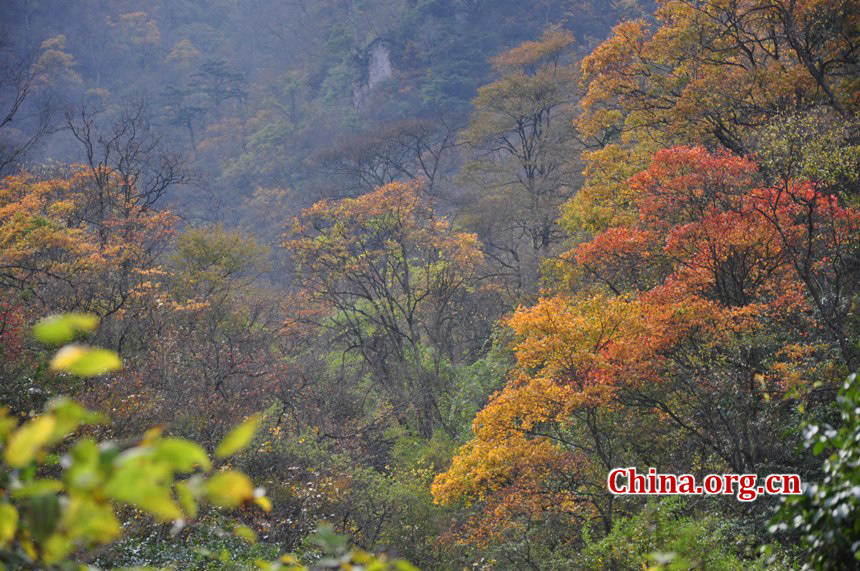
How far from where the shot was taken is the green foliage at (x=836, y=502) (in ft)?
6.58

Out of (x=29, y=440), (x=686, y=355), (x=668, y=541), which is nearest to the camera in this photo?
(x=29, y=440)

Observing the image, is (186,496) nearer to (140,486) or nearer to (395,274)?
(140,486)

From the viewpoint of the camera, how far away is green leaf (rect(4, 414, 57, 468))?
2.85ft

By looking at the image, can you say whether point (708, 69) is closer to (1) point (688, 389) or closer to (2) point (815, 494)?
(1) point (688, 389)

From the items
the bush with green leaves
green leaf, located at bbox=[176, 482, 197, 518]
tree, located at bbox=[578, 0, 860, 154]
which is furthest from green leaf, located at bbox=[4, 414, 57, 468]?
tree, located at bbox=[578, 0, 860, 154]

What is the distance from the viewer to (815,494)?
7.20 ft

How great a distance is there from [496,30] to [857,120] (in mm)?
34993

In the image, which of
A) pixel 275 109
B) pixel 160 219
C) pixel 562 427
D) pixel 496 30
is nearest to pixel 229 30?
pixel 275 109

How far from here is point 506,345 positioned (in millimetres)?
17469

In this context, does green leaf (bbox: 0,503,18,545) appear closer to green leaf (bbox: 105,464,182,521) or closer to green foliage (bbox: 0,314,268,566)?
green foliage (bbox: 0,314,268,566)

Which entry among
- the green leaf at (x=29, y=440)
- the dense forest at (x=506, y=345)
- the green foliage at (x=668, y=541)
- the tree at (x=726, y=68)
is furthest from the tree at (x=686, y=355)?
the green leaf at (x=29, y=440)

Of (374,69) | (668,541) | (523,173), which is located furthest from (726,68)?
(374,69)

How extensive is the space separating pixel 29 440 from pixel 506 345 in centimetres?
1685

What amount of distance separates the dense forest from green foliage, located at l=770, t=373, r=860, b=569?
0.01m
